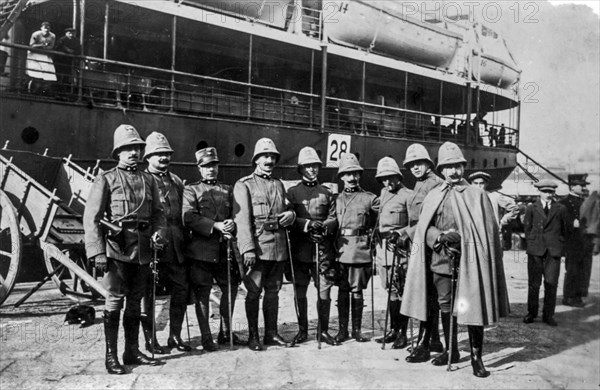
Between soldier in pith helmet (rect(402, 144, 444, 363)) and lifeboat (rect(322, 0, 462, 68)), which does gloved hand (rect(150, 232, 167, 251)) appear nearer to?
soldier in pith helmet (rect(402, 144, 444, 363))

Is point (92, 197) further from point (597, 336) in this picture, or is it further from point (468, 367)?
point (597, 336)

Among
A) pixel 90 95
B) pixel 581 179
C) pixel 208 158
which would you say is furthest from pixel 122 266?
pixel 581 179

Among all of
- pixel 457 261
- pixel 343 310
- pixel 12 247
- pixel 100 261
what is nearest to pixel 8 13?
pixel 12 247

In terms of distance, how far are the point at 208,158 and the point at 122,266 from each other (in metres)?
1.35

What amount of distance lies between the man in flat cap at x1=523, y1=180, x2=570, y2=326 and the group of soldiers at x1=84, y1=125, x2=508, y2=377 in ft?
6.80

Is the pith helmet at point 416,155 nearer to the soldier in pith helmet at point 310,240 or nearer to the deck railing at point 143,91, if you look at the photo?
the soldier in pith helmet at point 310,240

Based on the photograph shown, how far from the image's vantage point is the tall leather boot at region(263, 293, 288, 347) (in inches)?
208

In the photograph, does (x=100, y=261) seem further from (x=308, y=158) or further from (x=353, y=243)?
(x=353, y=243)

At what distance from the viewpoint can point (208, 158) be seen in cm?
525

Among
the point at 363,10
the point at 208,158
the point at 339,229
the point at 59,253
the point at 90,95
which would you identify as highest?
the point at 363,10

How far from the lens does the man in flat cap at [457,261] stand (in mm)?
4484

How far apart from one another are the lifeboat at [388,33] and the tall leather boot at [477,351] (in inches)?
380

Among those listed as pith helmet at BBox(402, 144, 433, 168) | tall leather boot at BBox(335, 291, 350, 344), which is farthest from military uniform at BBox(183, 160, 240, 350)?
pith helmet at BBox(402, 144, 433, 168)

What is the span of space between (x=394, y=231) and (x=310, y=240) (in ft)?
2.83
